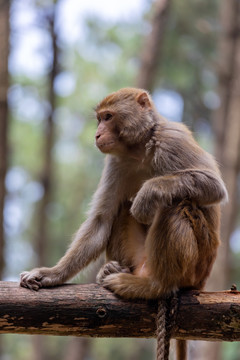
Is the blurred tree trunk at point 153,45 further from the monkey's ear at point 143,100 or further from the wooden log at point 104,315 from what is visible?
the wooden log at point 104,315

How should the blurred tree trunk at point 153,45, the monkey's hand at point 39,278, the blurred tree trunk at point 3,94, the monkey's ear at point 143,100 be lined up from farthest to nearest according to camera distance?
the blurred tree trunk at point 153,45 → the blurred tree trunk at point 3,94 → the monkey's ear at point 143,100 → the monkey's hand at point 39,278

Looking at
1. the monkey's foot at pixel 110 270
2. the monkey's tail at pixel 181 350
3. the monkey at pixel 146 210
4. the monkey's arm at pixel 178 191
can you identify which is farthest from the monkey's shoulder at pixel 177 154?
the monkey's tail at pixel 181 350

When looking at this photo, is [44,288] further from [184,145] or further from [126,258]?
[184,145]

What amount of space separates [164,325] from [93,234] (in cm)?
155

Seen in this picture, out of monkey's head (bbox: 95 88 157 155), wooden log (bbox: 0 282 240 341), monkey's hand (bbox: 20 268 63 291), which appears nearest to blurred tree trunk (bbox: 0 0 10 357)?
monkey's head (bbox: 95 88 157 155)

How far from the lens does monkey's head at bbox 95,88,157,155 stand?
18.3ft

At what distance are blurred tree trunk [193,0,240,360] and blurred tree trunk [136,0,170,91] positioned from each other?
1806 millimetres

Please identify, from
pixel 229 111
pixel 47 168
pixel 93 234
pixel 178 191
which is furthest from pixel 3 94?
pixel 229 111

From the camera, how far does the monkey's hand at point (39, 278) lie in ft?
15.9

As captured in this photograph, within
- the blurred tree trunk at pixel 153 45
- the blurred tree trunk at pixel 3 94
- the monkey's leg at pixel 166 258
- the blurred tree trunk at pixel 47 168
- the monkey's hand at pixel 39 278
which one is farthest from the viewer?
the blurred tree trunk at pixel 153 45

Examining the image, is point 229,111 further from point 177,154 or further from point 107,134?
point 177,154

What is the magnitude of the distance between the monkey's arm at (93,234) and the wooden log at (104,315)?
53 centimetres

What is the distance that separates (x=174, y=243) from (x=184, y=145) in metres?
1.12

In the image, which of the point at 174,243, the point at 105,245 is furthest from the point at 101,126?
the point at 174,243
